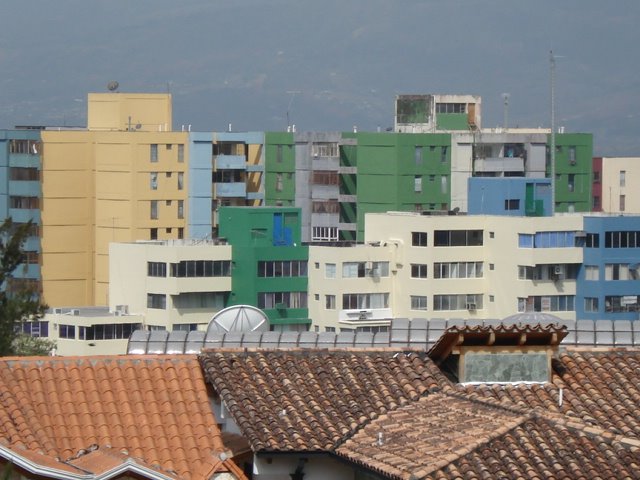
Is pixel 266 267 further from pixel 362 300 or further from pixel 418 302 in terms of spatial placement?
pixel 418 302

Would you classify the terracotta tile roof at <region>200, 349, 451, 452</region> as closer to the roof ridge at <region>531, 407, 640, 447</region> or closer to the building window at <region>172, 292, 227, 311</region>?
the roof ridge at <region>531, 407, 640, 447</region>

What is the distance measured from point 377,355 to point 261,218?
65.0 m

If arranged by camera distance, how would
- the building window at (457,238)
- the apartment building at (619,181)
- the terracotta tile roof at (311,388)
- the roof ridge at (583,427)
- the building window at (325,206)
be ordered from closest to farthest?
the roof ridge at (583,427) → the terracotta tile roof at (311,388) → the building window at (457,238) → the building window at (325,206) → the apartment building at (619,181)

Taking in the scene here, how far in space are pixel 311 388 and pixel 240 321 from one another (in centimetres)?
1236

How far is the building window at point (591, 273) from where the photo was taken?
90.6 meters

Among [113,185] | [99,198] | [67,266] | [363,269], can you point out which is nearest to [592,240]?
[363,269]

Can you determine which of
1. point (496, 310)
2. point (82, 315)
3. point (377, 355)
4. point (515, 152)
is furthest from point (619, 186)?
point (377, 355)

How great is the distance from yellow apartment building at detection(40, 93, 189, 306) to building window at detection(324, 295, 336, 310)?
52.4 ft

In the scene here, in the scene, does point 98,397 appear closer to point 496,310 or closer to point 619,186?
point 496,310

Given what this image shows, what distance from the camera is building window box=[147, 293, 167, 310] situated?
288ft

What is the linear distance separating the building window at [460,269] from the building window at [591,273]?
3.98 meters

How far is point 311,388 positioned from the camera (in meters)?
25.3

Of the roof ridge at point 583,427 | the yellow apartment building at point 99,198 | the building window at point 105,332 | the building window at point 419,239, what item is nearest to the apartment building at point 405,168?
the yellow apartment building at point 99,198

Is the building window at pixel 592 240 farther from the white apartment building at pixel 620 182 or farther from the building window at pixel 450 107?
the white apartment building at pixel 620 182
